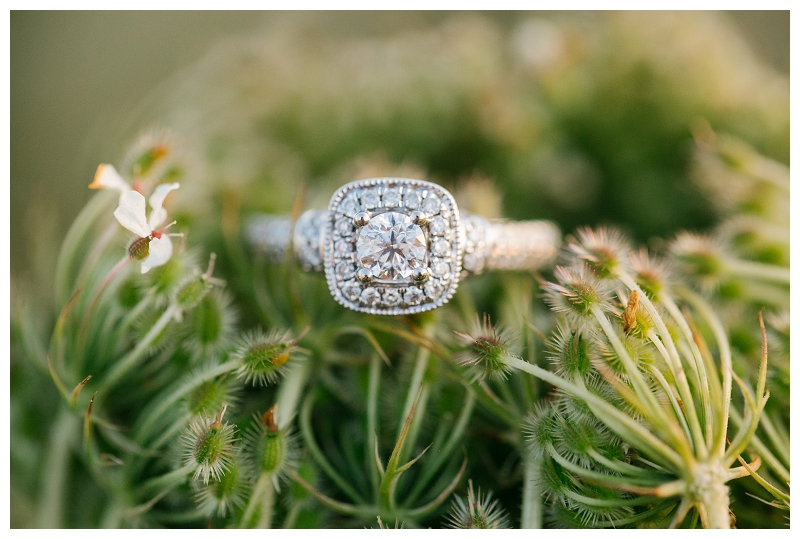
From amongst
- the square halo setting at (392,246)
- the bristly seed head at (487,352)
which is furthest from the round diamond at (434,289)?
the bristly seed head at (487,352)

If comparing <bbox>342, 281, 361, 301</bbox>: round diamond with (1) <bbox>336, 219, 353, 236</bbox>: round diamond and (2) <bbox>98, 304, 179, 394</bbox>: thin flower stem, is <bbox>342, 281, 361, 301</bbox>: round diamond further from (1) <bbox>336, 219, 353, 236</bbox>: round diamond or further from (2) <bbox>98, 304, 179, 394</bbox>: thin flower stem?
(2) <bbox>98, 304, 179, 394</bbox>: thin flower stem

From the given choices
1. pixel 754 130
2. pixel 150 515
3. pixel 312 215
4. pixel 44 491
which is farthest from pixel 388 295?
pixel 754 130

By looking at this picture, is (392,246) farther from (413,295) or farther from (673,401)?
(673,401)

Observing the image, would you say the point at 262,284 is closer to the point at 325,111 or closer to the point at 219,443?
the point at 219,443

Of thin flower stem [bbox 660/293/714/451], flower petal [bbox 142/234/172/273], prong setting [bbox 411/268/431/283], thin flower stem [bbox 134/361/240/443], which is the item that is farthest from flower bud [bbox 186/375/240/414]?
thin flower stem [bbox 660/293/714/451]

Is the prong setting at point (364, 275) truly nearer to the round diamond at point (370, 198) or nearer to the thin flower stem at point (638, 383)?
the round diamond at point (370, 198)
